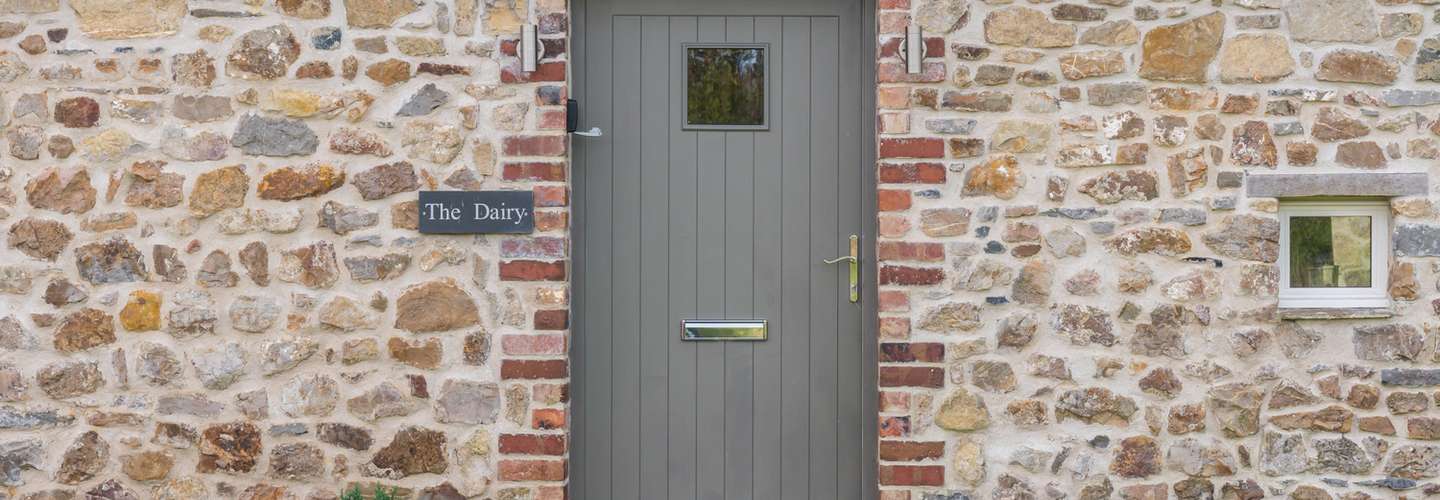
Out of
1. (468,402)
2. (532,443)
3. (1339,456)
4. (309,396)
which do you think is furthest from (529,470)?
(1339,456)

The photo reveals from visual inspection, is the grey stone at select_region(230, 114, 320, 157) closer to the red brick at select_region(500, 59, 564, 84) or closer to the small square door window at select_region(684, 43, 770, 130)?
the red brick at select_region(500, 59, 564, 84)

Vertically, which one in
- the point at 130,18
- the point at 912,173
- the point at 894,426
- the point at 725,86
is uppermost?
the point at 130,18

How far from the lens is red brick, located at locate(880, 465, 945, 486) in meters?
3.69

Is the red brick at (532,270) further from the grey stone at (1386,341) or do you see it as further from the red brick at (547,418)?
the grey stone at (1386,341)

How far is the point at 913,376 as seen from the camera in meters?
3.68

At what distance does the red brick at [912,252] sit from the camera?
366 centimetres

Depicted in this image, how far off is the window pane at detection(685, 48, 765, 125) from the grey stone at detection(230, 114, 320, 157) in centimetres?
136

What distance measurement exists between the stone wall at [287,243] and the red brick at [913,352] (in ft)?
3.77

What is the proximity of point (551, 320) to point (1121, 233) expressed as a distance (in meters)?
2.03

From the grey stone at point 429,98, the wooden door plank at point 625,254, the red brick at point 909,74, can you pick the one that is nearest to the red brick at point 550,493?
the wooden door plank at point 625,254

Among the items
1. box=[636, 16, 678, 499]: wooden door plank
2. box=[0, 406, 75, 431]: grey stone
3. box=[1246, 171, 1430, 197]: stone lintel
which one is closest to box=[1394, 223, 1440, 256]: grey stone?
box=[1246, 171, 1430, 197]: stone lintel

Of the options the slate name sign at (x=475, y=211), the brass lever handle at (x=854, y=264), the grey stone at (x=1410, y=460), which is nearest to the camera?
the slate name sign at (x=475, y=211)

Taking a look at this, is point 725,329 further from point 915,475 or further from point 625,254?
point 915,475

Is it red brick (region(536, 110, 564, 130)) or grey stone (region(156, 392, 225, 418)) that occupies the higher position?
red brick (region(536, 110, 564, 130))
